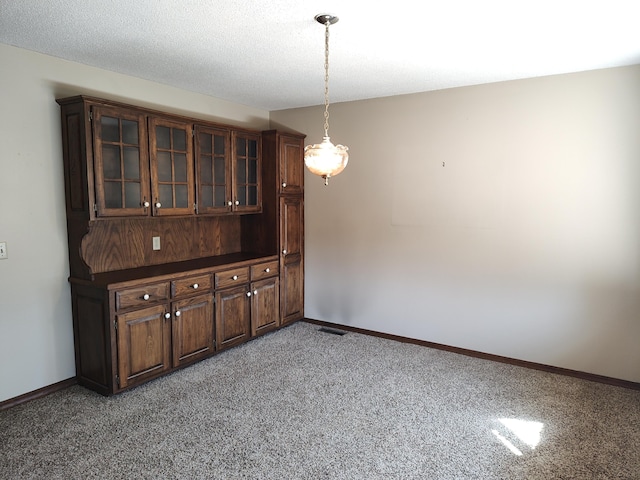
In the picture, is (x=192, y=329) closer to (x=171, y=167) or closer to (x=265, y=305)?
(x=265, y=305)

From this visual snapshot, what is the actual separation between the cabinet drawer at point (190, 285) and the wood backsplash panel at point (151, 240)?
1.69 feet

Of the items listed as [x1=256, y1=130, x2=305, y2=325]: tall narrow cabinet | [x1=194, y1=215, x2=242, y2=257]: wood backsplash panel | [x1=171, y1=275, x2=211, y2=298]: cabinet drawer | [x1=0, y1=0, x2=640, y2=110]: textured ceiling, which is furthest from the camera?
[x1=256, y1=130, x2=305, y2=325]: tall narrow cabinet

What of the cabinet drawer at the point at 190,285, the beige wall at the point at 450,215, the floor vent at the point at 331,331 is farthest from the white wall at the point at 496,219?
the cabinet drawer at the point at 190,285

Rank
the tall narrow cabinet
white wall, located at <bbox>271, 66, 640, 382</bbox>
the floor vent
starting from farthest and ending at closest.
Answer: the floor vent, the tall narrow cabinet, white wall, located at <bbox>271, 66, 640, 382</bbox>

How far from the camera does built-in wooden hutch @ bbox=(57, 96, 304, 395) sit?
9.77 feet

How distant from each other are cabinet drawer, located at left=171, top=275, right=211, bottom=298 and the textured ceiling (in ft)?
5.47

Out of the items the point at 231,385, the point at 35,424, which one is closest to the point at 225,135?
the point at 231,385

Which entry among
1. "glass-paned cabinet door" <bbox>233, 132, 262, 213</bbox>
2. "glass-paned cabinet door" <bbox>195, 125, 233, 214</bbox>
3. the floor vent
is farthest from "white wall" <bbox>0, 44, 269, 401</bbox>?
the floor vent

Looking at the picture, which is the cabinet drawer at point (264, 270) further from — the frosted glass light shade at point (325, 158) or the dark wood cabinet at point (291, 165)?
the frosted glass light shade at point (325, 158)

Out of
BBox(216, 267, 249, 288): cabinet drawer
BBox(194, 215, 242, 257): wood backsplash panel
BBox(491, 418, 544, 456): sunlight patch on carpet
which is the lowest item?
BBox(491, 418, 544, 456): sunlight patch on carpet

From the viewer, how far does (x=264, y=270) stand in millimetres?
4238

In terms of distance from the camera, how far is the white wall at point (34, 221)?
2.82 m

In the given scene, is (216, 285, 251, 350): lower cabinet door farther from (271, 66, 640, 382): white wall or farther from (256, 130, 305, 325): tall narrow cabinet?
(271, 66, 640, 382): white wall

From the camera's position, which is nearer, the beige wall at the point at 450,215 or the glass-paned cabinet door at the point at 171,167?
the beige wall at the point at 450,215
